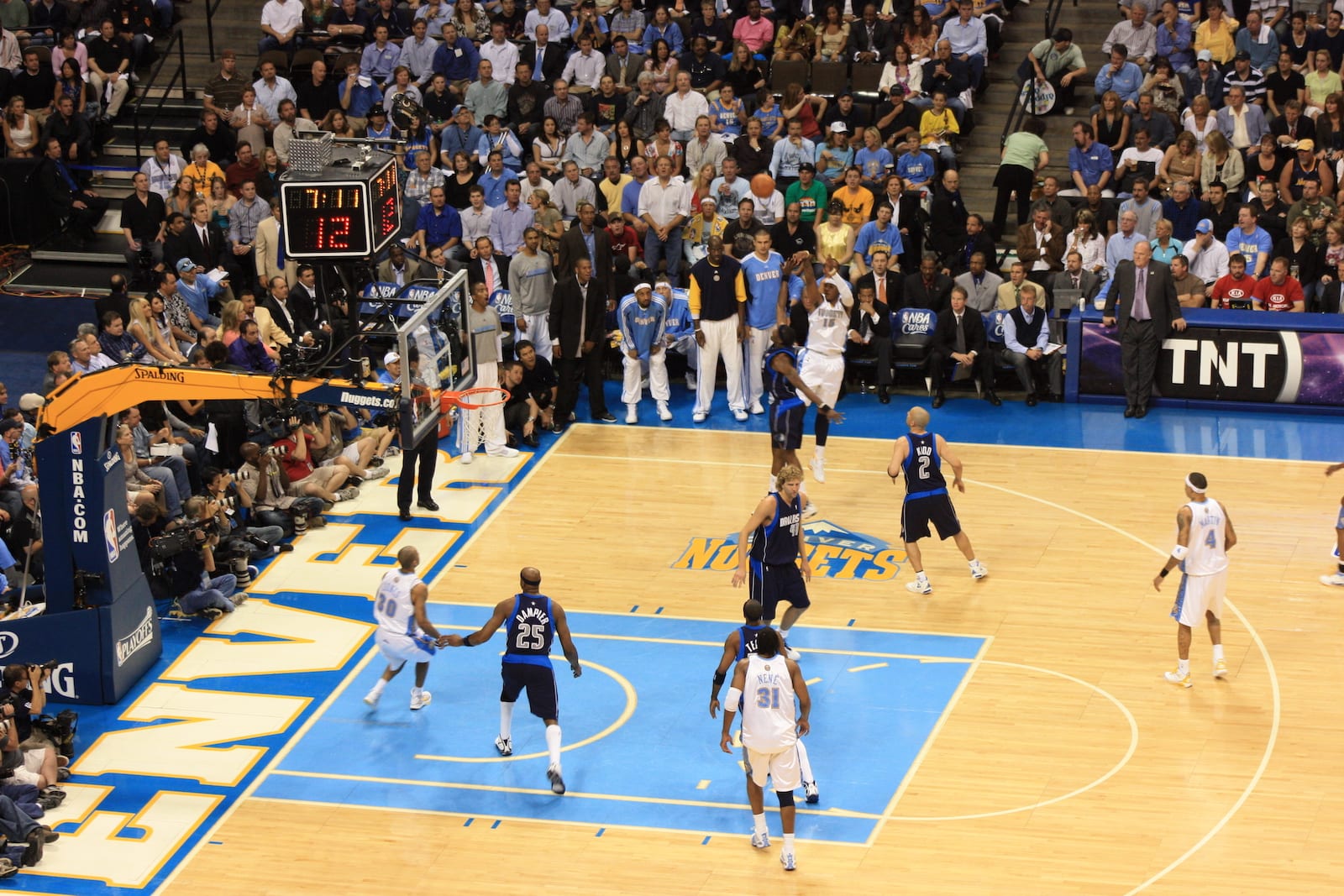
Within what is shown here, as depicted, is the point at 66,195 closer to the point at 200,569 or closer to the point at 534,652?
the point at 200,569

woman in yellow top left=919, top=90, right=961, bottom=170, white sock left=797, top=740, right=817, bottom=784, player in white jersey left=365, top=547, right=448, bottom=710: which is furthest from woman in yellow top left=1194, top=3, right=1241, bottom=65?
player in white jersey left=365, top=547, right=448, bottom=710

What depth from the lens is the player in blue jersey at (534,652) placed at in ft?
48.4

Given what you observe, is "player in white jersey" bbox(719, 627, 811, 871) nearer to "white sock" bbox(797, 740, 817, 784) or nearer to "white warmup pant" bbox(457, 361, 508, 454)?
"white sock" bbox(797, 740, 817, 784)

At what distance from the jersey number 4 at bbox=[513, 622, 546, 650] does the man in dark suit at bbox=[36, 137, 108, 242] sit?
14894mm

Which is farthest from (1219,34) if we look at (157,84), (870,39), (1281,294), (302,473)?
(157,84)

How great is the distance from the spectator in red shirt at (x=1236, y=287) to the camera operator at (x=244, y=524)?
12.0m

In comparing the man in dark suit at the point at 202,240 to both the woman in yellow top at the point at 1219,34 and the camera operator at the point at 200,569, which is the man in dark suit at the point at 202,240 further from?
the woman in yellow top at the point at 1219,34

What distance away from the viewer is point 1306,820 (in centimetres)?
1409

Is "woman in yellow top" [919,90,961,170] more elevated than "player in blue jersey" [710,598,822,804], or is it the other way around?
"woman in yellow top" [919,90,961,170]

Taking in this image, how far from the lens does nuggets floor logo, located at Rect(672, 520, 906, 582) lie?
18.9 metres

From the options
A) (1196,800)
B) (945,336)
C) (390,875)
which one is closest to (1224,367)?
(945,336)

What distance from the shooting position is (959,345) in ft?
76.8

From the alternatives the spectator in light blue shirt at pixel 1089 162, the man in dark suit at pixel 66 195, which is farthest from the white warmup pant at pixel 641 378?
the man in dark suit at pixel 66 195

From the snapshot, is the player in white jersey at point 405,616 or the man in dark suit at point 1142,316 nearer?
the player in white jersey at point 405,616
